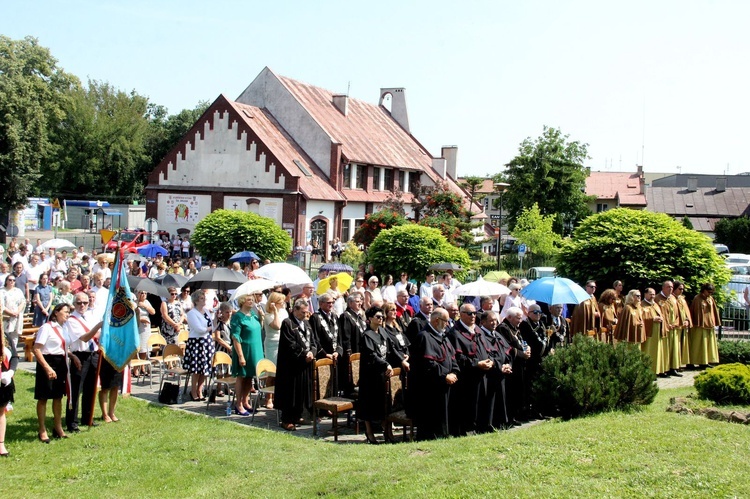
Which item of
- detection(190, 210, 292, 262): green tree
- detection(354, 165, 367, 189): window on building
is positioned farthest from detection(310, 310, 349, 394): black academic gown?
detection(354, 165, 367, 189): window on building

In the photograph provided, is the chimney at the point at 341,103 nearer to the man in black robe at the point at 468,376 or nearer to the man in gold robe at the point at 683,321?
the man in gold robe at the point at 683,321

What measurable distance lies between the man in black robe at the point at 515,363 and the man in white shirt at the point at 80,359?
5555 mm

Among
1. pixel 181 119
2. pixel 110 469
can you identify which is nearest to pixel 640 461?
pixel 110 469

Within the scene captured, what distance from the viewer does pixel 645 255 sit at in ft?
60.6

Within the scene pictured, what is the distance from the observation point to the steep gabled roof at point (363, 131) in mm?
47844

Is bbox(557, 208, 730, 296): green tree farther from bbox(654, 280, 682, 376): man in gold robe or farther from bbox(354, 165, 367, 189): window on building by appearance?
bbox(354, 165, 367, 189): window on building

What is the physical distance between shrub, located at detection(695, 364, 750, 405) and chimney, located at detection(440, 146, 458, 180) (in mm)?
49548

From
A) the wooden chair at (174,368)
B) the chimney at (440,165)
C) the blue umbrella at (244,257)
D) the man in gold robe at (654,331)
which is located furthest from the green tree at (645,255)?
the chimney at (440,165)

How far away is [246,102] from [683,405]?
40266mm

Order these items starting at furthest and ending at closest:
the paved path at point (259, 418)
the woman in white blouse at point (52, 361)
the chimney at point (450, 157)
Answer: the chimney at point (450, 157) → the paved path at point (259, 418) → the woman in white blouse at point (52, 361)

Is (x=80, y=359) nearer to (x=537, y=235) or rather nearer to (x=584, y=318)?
(x=584, y=318)

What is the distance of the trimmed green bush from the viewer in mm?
17703

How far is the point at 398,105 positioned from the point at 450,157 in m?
5.70

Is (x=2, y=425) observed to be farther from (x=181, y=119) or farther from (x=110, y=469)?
(x=181, y=119)
